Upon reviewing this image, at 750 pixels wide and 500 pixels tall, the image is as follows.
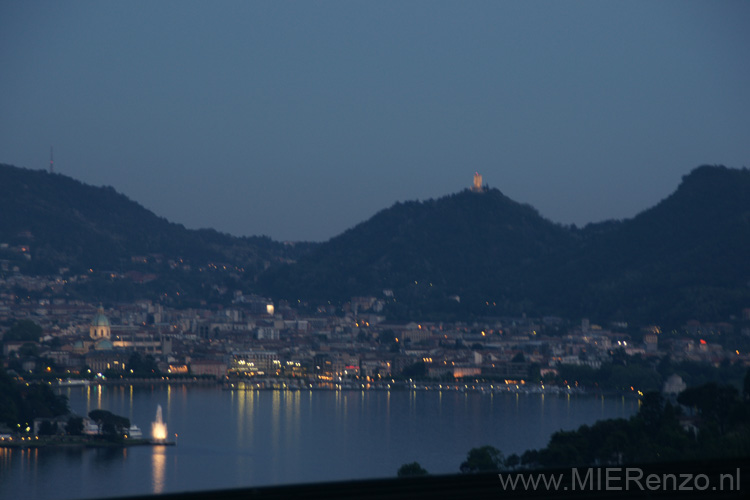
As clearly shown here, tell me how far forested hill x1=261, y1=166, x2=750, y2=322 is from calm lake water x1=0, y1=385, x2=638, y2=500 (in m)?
11.2

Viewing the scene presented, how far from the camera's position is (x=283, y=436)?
47.7 ft

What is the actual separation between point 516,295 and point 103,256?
1651 centimetres

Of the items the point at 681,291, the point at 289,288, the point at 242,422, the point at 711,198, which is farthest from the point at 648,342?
the point at 289,288

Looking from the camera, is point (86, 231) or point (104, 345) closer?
point (104, 345)

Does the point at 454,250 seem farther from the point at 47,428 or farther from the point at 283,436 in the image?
the point at 47,428

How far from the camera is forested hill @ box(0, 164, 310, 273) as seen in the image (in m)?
43.0

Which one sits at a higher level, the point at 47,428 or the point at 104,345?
the point at 104,345

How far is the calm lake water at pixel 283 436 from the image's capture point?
34.4ft

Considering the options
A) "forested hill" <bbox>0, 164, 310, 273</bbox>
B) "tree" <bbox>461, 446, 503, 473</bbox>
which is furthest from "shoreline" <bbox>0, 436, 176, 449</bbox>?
"forested hill" <bbox>0, 164, 310, 273</bbox>

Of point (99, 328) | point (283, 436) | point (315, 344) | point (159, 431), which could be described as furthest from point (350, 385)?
point (159, 431)

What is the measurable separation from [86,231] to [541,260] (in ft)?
59.7

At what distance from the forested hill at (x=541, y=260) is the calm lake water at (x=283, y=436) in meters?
11.2

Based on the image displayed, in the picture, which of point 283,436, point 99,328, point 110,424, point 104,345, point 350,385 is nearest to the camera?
point 110,424

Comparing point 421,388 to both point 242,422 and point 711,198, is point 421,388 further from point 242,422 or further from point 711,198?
point 711,198
